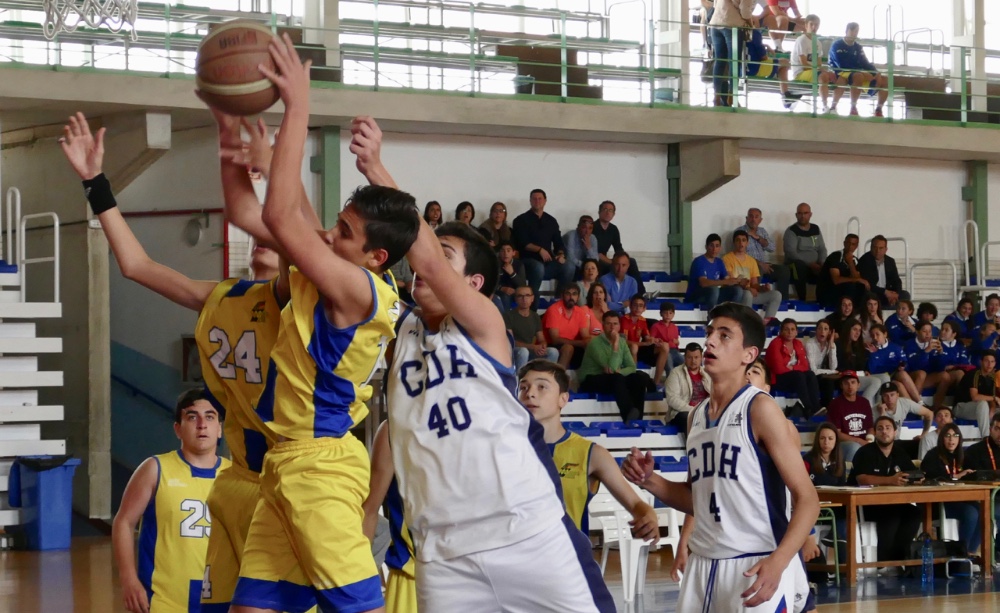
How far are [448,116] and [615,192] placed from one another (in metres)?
2.87

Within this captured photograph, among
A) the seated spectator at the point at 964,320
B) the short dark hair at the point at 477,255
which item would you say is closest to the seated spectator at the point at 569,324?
the seated spectator at the point at 964,320

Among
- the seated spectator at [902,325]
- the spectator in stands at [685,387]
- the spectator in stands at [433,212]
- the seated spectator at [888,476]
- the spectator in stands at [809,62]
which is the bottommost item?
the seated spectator at [888,476]

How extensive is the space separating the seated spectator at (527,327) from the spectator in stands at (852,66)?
5.73 meters

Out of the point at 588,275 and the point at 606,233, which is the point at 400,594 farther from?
the point at 606,233

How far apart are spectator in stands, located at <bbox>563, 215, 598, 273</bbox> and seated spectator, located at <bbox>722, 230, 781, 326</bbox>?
1717mm

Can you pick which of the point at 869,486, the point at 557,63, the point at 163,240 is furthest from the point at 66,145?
the point at 557,63

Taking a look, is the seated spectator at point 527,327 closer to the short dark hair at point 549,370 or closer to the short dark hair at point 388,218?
the short dark hair at point 549,370

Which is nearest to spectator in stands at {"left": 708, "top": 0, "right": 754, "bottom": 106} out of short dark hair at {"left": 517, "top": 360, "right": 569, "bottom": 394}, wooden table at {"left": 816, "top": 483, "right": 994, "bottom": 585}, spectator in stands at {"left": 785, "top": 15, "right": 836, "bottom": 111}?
spectator in stands at {"left": 785, "top": 15, "right": 836, "bottom": 111}

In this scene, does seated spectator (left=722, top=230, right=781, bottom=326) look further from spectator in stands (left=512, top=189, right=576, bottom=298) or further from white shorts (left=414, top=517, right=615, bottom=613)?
white shorts (left=414, top=517, right=615, bottom=613)

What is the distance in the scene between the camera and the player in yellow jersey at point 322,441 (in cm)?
341

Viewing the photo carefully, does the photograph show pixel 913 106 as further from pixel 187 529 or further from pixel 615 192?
pixel 187 529

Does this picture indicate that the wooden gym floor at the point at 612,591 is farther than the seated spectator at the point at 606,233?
No

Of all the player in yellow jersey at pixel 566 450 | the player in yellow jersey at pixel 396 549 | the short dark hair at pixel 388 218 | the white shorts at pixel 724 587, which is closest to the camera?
the short dark hair at pixel 388 218

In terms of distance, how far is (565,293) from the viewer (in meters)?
13.6
